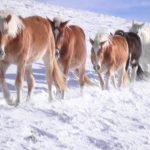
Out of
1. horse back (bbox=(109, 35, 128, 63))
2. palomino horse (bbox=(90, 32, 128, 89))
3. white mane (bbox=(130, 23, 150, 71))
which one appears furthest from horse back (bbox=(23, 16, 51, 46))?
white mane (bbox=(130, 23, 150, 71))

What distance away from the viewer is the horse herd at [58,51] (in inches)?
309

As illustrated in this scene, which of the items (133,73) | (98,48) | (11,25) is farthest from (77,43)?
(11,25)

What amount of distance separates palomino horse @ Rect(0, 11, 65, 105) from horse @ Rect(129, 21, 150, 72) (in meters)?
6.61

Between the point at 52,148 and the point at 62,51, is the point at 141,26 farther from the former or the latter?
the point at 52,148

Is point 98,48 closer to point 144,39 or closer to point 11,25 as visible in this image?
point 11,25

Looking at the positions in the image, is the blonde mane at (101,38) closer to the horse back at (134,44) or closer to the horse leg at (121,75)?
the horse leg at (121,75)

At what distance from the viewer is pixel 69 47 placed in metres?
10.7

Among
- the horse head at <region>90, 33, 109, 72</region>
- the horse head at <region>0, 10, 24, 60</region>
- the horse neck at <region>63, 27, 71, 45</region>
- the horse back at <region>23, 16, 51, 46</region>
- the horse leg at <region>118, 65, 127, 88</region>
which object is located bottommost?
the horse leg at <region>118, 65, 127, 88</region>

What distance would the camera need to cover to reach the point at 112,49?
1212cm

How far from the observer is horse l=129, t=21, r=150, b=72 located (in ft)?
51.7

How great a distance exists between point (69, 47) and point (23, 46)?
288 cm

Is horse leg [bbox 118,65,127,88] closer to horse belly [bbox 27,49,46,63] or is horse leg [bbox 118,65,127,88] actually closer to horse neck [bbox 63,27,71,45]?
horse neck [bbox 63,27,71,45]

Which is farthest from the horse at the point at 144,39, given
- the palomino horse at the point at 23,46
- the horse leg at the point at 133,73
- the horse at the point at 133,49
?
the palomino horse at the point at 23,46

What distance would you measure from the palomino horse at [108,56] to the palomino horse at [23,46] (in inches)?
79.3
